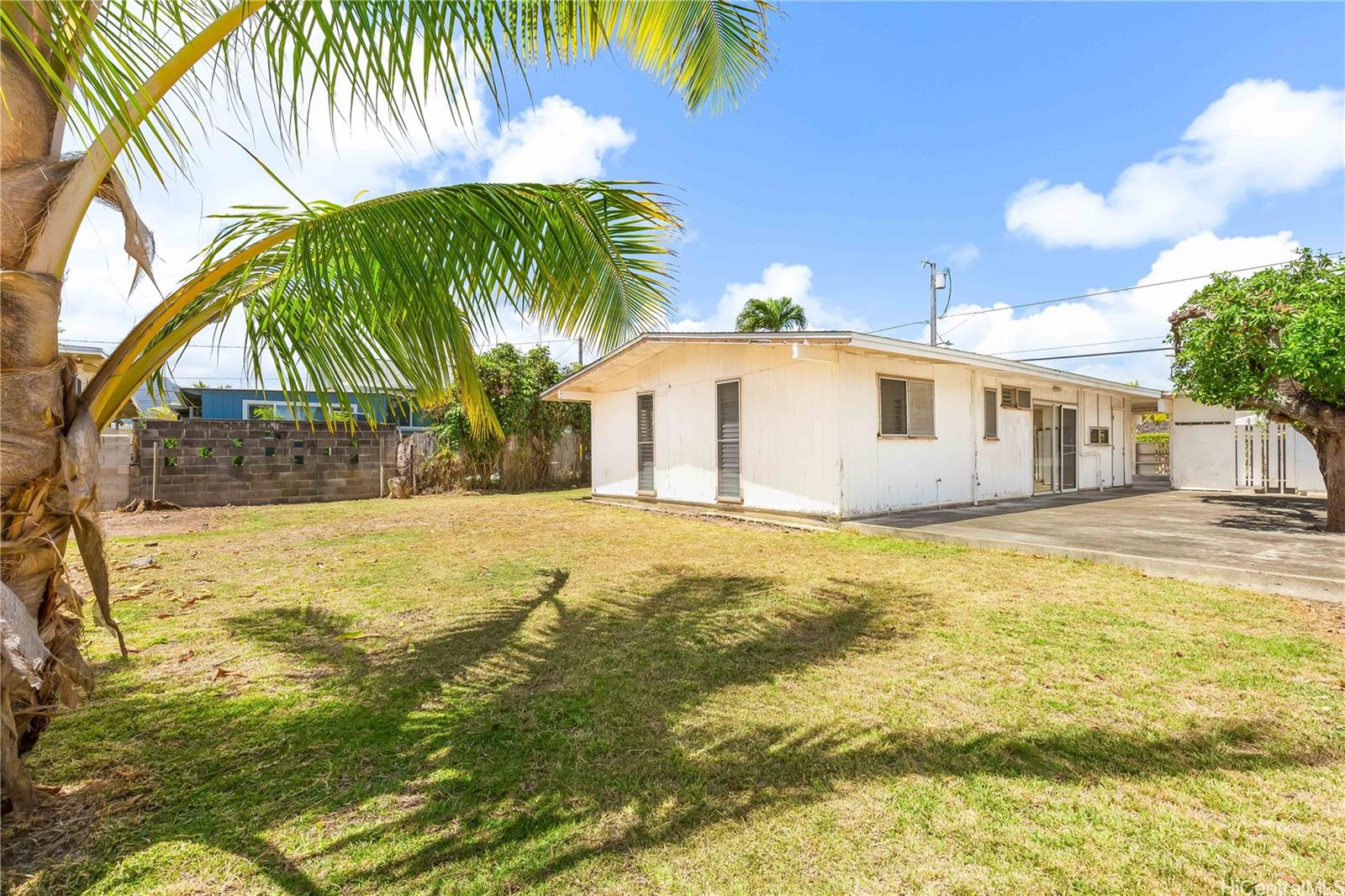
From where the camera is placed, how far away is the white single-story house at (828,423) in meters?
8.88

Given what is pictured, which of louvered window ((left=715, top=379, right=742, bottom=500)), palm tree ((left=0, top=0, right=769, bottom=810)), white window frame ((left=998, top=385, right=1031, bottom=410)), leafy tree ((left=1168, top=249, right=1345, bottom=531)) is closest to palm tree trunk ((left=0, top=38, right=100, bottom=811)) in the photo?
palm tree ((left=0, top=0, right=769, bottom=810))

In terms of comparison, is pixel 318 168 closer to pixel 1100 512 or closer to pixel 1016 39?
pixel 1100 512

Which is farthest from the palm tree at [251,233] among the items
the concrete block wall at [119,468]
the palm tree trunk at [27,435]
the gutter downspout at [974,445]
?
the concrete block wall at [119,468]

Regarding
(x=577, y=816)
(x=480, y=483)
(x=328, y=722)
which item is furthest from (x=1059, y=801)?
(x=480, y=483)

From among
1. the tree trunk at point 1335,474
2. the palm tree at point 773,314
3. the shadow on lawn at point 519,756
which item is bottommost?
the shadow on lawn at point 519,756

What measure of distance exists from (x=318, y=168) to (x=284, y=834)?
2511 millimetres

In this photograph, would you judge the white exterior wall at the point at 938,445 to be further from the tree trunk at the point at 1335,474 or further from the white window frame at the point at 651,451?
the white window frame at the point at 651,451

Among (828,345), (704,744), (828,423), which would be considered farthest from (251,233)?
(828,423)

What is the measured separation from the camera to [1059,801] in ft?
7.00

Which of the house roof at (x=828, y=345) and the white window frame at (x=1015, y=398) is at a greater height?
the house roof at (x=828, y=345)

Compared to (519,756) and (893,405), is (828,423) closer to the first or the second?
(893,405)

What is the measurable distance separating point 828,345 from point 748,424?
2245mm

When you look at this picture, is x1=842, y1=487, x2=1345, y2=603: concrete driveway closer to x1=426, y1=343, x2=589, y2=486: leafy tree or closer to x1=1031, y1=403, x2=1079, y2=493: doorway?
x1=1031, y1=403, x2=1079, y2=493: doorway

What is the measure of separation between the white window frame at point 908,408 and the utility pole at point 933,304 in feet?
53.7
